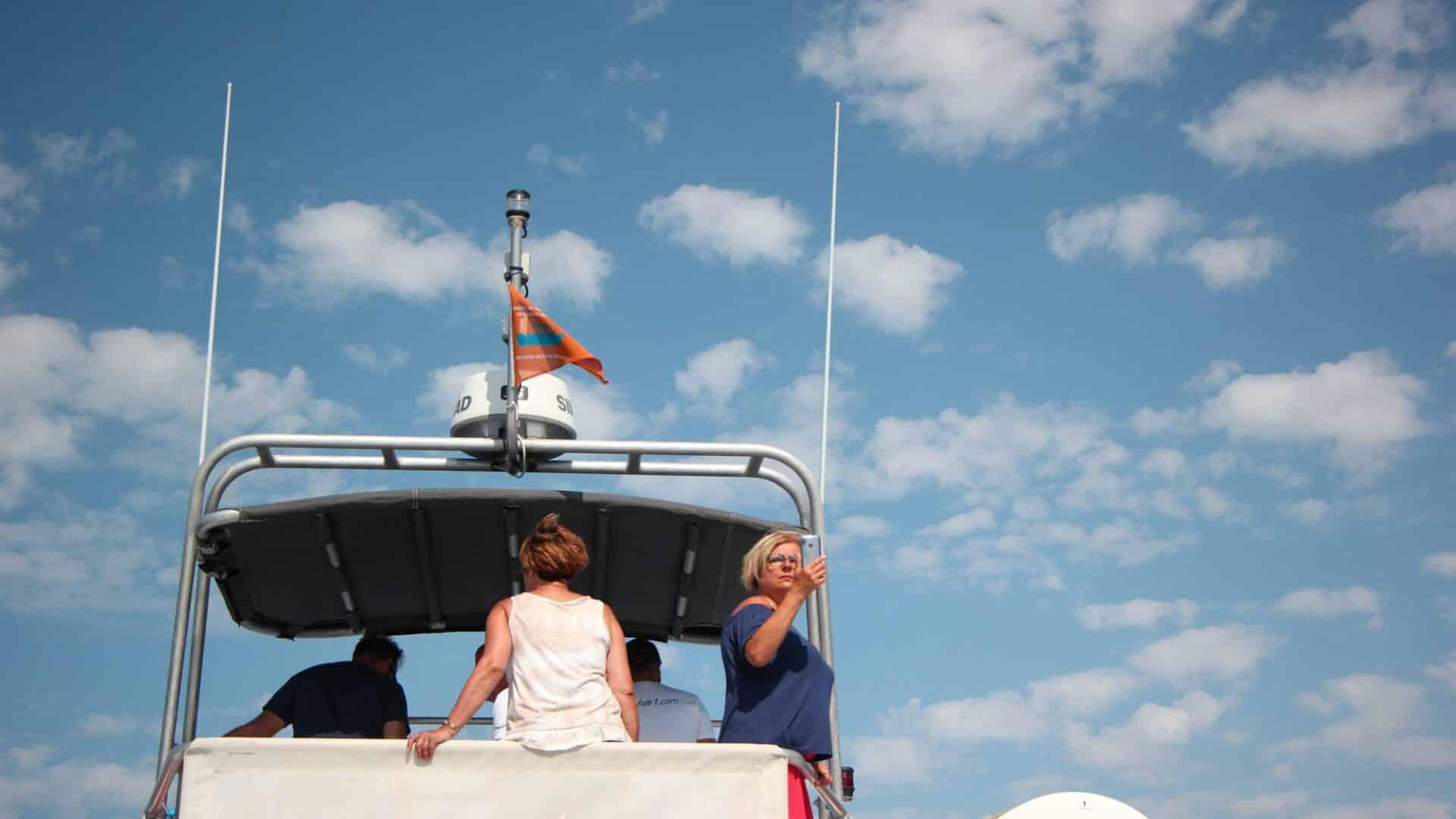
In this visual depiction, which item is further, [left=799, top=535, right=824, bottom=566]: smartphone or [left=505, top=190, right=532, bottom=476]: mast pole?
[left=505, top=190, right=532, bottom=476]: mast pole

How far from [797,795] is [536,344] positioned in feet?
8.95

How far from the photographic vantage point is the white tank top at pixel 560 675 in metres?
5.04

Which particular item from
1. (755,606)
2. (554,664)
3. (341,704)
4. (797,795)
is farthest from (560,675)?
(341,704)

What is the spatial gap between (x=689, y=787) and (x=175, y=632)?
2975 millimetres

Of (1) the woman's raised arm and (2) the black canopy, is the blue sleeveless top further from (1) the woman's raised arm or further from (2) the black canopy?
(2) the black canopy

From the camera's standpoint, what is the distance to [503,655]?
16.8 feet

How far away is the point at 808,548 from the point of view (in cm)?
605

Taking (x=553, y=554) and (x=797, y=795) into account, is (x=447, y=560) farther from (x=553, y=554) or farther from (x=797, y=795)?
(x=797, y=795)

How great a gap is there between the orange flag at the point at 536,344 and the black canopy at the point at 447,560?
0.64 m

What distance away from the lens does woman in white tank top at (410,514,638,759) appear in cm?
501

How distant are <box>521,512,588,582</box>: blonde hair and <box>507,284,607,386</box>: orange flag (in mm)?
1763

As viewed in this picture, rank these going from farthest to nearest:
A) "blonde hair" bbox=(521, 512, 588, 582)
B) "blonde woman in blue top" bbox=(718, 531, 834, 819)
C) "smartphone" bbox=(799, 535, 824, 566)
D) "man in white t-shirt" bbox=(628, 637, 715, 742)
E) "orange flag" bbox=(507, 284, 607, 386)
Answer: "orange flag" bbox=(507, 284, 607, 386) < "man in white t-shirt" bbox=(628, 637, 715, 742) < "smartphone" bbox=(799, 535, 824, 566) < "blonde woman in blue top" bbox=(718, 531, 834, 819) < "blonde hair" bbox=(521, 512, 588, 582)

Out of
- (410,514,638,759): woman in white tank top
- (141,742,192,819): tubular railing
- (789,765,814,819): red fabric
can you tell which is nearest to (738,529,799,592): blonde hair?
(410,514,638,759): woman in white tank top

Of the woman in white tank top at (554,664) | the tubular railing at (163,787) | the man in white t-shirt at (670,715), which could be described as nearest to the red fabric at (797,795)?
the woman in white tank top at (554,664)
